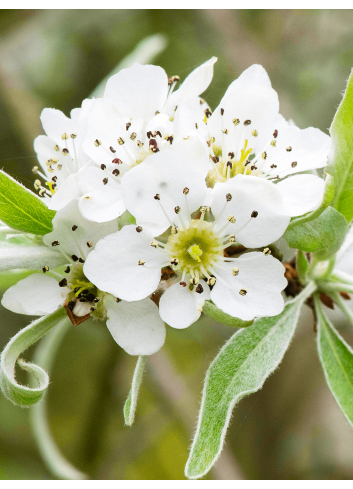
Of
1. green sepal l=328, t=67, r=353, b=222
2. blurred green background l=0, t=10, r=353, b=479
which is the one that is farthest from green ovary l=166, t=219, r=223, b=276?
blurred green background l=0, t=10, r=353, b=479


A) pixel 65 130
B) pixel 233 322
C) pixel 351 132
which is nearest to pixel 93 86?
pixel 65 130

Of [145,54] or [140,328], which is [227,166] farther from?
[145,54]

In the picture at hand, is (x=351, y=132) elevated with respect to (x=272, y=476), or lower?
elevated

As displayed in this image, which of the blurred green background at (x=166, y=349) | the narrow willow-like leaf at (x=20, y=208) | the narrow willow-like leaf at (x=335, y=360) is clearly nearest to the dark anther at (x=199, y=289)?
the narrow willow-like leaf at (x=20, y=208)

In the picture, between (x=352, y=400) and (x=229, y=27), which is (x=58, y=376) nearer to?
(x=352, y=400)

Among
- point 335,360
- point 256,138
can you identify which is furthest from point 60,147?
point 335,360

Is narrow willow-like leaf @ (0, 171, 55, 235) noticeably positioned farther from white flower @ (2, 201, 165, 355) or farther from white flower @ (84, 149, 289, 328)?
white flower @ (84, 149, 289, 328)
